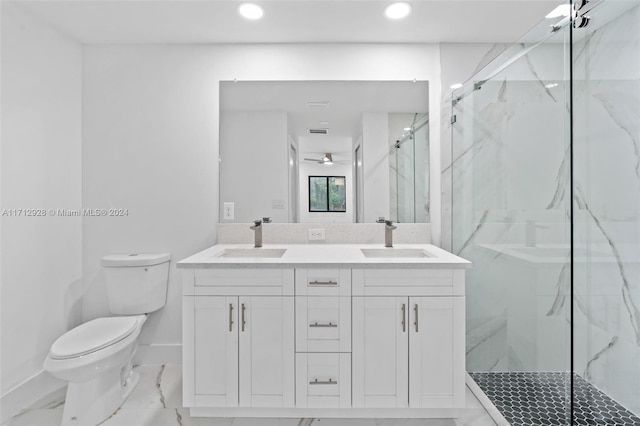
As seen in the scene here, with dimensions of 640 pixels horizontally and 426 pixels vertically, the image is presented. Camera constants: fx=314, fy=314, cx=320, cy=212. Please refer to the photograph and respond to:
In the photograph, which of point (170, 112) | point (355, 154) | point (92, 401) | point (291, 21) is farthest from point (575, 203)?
point (92, 401)

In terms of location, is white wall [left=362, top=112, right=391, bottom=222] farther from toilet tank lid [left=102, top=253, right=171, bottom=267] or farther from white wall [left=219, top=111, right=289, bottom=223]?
toilet tank lid [left=102, top=253, right=171, bottom=267]

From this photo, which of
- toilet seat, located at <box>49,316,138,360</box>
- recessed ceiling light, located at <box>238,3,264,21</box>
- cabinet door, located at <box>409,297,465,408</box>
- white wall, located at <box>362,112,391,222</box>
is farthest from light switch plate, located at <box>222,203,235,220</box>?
→ cabinet door, located at <box>409,297,465,408</box>

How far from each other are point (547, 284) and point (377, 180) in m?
1.09

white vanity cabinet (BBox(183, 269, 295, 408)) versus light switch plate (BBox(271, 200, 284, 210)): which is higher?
light switch plate (BBox(271, 200, 284, 210))

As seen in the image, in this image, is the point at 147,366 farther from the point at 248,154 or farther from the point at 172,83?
the point at 172,83

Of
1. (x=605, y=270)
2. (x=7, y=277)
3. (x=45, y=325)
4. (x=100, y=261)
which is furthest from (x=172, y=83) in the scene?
(x=605, y=270)

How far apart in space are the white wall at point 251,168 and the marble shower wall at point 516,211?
1.16 m

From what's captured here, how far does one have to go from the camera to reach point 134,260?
1967mm

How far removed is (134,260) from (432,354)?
71.2 inches

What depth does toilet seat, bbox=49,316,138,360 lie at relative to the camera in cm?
148

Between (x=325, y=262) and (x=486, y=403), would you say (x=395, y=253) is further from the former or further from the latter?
(x=486, y=403)

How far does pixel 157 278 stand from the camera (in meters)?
2.04

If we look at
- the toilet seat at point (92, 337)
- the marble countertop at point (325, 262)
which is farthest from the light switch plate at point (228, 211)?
the toilet seat at point (92, 337)

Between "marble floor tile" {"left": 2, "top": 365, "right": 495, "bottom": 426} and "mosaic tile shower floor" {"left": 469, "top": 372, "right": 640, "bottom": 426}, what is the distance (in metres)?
0.14
